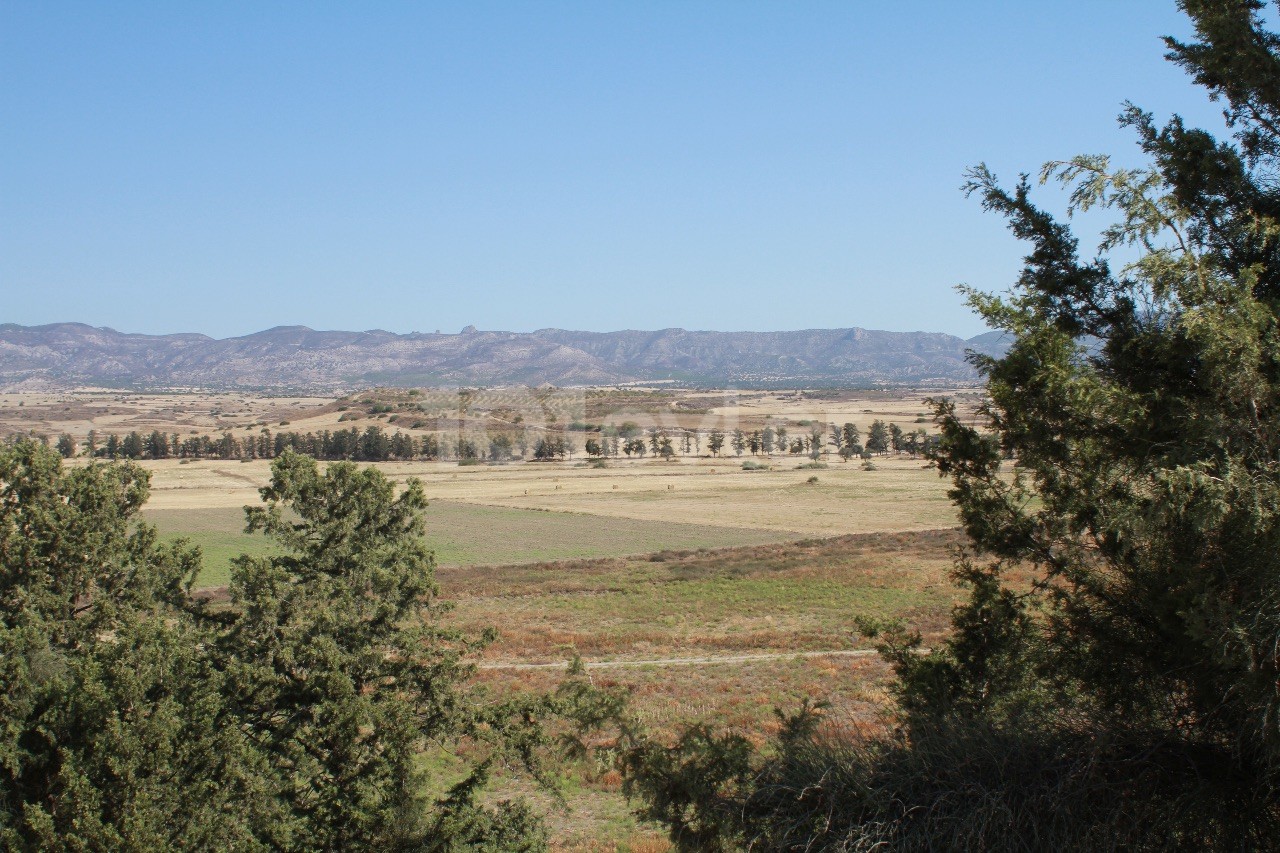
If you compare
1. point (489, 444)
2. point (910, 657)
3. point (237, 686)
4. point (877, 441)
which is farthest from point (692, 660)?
point (877, 441)

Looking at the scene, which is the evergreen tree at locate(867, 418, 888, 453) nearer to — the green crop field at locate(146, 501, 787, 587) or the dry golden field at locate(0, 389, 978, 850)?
the dry golden field at locate(0, 389, 978, 850)

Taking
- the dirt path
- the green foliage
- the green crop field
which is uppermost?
the green foliage

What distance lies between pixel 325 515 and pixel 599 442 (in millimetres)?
130415

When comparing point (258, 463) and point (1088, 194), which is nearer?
point (1088, 194)

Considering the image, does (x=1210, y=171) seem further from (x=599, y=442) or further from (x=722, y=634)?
(x=599, y=442)

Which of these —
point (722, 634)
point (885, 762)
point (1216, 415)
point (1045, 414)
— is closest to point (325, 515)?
point (885, 762)

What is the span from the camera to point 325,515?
15844mm

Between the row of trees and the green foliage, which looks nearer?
the green foliage

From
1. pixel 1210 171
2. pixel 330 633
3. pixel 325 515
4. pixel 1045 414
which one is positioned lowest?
pixel 330 633

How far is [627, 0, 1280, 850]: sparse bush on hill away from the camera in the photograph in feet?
19.5

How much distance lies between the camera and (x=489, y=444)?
141 meters

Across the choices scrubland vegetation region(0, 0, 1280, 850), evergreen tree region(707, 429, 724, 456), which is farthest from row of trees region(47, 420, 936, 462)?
scrubland vegetation region(0, 0, 1280, 850)

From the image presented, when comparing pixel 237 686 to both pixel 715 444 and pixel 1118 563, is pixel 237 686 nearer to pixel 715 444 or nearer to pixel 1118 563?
pixel 1118 563

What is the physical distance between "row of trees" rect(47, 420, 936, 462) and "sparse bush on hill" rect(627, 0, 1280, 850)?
113 metres
